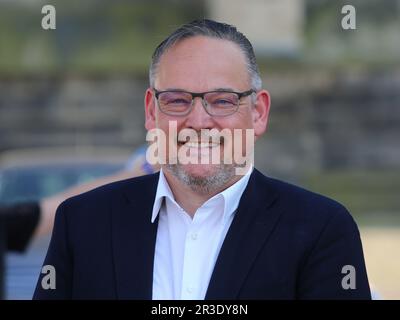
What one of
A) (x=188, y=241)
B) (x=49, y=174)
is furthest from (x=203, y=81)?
(x=49, y=174)

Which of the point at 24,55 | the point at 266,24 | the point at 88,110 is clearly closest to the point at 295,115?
the point at 266,24

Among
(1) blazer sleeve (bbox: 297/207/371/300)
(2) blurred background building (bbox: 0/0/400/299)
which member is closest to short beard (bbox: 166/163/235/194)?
(1) blazer sleeve (bbox: 297/207/371/300)

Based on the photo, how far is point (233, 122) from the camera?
264 centimetres

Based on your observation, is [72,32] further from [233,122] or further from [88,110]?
[233,122]

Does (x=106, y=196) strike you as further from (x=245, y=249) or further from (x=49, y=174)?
(x=49, y=174)

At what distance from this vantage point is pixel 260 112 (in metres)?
2.77

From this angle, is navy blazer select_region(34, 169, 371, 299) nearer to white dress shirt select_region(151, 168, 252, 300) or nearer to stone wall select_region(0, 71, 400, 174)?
white dress shirt select_region(151, 168, 252, 300)

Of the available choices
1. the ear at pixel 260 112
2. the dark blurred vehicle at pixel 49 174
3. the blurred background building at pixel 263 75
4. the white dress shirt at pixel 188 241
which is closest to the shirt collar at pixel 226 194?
the white dress shirt at pixel 188 241

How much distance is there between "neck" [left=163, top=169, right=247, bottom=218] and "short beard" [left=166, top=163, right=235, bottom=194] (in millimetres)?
11

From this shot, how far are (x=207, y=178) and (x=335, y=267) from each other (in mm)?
349

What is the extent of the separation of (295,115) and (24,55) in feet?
15.2

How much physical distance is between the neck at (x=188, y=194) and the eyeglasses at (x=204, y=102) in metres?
0.15

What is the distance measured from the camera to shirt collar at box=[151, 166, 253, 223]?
2635 mm

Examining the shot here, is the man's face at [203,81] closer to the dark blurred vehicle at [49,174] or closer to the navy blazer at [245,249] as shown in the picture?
the navy blazer at [245,249]
